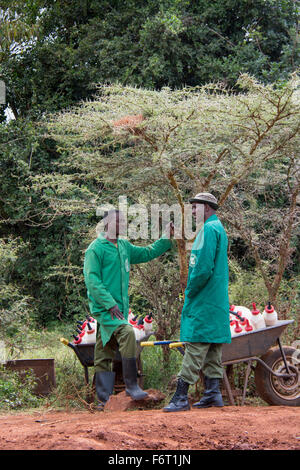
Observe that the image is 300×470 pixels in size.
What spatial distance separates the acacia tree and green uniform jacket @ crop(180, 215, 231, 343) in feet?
3.75

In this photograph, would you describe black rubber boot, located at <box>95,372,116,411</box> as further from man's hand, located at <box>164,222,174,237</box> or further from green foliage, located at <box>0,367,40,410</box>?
man's hand, located at <box>164,222,174,237</box>

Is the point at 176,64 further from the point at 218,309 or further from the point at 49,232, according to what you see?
the point at 218,309

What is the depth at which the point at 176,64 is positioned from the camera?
12.4 m

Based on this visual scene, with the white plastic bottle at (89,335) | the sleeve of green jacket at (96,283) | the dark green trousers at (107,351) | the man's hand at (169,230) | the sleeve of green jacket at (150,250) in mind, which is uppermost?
the man's hand at (169,230)

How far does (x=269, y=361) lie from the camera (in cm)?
593

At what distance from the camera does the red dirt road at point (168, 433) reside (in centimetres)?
353

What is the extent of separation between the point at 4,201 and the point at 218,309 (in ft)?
25.4

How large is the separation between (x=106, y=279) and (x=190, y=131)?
1.82 metres

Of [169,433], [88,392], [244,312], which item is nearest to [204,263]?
[244,312]

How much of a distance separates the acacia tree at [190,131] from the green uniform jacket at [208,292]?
1.14 meters

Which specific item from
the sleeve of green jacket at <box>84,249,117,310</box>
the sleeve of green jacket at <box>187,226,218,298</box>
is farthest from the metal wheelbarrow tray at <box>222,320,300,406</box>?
the sleeve of green jacket at <box>84,249,117,310</box>

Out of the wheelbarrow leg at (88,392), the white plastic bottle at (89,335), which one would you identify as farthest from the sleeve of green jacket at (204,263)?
the wheelbarrow leg at (88,392)

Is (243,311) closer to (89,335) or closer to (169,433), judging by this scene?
(89,335)

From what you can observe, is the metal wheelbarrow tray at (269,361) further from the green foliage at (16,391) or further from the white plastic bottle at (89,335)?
the green foliage at (16,391)
